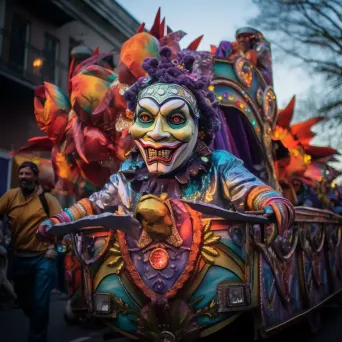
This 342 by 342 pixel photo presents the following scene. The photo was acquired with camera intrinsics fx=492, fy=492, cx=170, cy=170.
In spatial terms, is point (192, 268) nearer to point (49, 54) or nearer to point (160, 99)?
point (160, 99)

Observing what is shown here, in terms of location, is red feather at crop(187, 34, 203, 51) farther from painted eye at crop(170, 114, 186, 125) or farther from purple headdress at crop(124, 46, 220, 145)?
painted eye at crop(170, 114, 186, 125)

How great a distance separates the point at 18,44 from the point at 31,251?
9038 millimetres

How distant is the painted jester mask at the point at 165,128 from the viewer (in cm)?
324

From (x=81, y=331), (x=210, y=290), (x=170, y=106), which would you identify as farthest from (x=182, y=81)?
(x=81, y=331)

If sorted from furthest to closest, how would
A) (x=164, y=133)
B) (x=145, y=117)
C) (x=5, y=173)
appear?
(x=5, y=173)
(x=145, y=117)
(x=164, y=133)

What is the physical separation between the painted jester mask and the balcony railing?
27.9ft

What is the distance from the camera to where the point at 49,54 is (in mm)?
13094

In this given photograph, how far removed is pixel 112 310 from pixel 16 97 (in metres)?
9.75

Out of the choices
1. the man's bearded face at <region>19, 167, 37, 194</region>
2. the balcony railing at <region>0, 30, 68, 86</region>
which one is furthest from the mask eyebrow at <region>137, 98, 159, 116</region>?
the balcony railing at <region>0, 30, 68, 86</region>

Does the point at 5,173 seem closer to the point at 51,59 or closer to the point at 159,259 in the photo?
the point at 51,59

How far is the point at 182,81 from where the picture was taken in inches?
135

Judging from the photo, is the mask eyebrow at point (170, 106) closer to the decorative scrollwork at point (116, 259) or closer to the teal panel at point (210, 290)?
the decorative scrollwork at point (116, 259)

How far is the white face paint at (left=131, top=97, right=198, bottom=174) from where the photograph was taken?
3.24 metres

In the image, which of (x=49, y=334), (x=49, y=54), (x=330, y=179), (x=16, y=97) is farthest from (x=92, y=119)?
(x=49, y=54)
